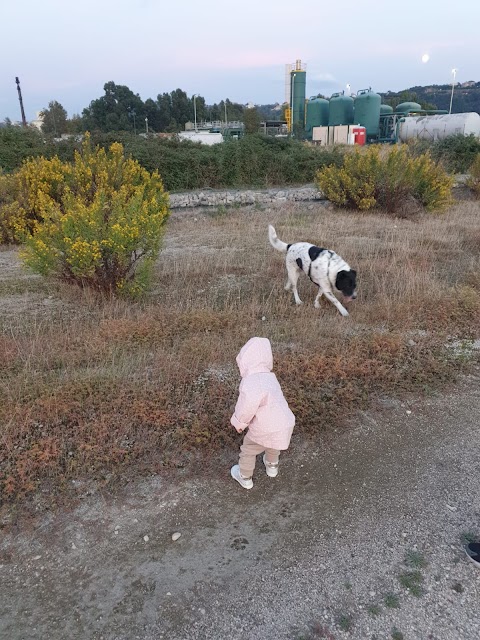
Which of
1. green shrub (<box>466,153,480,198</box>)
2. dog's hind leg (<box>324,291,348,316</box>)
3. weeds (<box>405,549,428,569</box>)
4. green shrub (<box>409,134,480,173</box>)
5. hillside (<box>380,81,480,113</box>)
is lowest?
weeds (<box>405,549,428,569</box>)

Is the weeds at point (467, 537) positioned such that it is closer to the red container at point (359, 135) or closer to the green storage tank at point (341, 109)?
the red container at point (359, 135)

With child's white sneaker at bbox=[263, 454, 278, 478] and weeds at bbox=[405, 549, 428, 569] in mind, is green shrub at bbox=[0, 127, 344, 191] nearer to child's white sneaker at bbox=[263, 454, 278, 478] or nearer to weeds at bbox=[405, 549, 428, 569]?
child's white sneaker at bbox=[263, 454, 278, 478]

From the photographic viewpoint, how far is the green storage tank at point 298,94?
1716 inches

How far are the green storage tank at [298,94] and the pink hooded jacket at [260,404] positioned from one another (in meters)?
45.0

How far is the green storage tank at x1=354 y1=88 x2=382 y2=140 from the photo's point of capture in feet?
113

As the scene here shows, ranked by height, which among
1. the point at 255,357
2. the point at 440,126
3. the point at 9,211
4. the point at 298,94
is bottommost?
the point at 9,211

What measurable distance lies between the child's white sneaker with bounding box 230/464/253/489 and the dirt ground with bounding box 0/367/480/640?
2.0 inches

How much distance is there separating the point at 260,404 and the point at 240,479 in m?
0.59

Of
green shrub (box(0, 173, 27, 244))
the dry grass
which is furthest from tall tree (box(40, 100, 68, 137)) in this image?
the dry grass

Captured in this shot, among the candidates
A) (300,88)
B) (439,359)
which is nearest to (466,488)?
(439,359)

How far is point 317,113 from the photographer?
39.1 meters

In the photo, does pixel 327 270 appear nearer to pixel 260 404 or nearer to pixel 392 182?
pixel 260 404

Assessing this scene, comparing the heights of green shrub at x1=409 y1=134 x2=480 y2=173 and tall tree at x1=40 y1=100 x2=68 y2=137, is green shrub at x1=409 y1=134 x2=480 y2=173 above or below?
below

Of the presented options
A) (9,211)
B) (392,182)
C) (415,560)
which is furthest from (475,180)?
(415,560)
